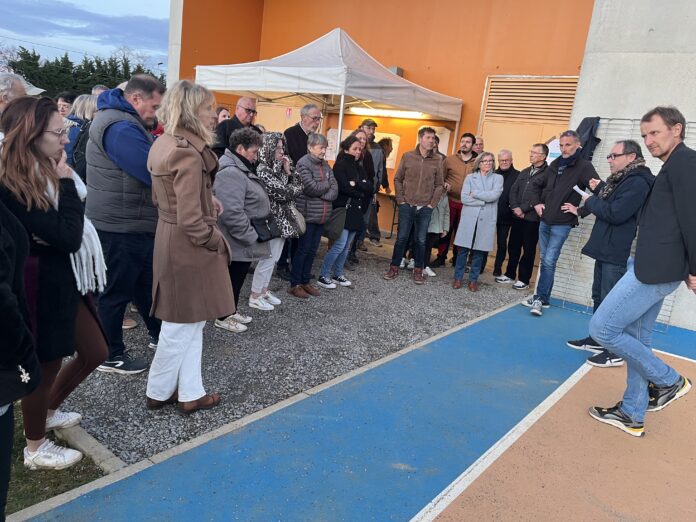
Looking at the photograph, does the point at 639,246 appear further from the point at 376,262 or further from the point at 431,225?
the point at 376,262

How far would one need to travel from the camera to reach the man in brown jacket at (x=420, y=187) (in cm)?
691

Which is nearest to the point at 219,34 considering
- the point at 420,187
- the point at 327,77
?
the point at 327,77

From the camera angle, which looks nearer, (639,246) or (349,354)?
(639,246)

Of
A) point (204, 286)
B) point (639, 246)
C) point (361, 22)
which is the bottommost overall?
point (204, 286)

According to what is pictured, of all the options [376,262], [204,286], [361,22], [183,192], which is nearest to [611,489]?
[204,286]

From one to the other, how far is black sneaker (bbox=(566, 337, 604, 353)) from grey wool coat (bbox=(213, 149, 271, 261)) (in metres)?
3.35

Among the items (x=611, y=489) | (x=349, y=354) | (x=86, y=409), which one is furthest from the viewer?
(x=349, y=354)

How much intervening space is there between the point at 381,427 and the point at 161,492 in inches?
55.2

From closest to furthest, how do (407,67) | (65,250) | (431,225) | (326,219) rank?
(65,250) < (326,219) < (431,225) < (407,67)

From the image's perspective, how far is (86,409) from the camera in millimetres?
3262

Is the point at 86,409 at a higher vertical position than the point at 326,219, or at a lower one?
lower

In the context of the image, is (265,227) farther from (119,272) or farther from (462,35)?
(462,35)

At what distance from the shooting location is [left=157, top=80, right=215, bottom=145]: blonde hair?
2959 mm

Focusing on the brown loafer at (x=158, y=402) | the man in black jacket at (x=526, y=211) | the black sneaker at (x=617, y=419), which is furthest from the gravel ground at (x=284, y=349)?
the black sneaker at (x=617, y=419)
